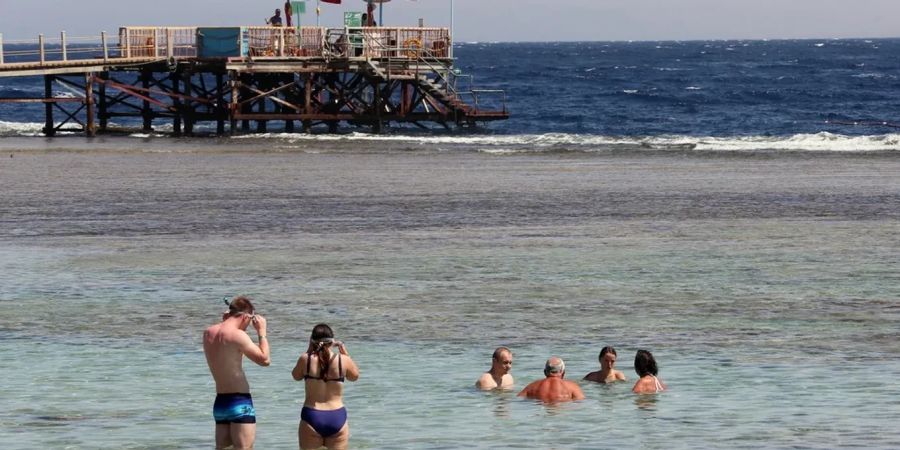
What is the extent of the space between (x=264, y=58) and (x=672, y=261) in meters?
27.9

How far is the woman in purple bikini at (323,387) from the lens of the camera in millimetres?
11575

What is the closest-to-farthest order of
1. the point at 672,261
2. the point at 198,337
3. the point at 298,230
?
the point at 198,337 → the point at 672,261 → the point at 298,230

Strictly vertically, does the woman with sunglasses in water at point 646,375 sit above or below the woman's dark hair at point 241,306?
below

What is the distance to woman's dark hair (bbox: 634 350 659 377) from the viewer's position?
14672 millimetres

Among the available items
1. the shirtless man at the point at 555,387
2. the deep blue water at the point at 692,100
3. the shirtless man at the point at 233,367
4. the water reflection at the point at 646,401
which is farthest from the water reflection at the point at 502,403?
the deep blue water at the point at 692,100

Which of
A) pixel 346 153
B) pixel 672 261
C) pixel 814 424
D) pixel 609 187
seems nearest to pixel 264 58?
pixel 346 153

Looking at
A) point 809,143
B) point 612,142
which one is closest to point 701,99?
point 612,142

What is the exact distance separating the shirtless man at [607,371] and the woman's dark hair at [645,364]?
264mm

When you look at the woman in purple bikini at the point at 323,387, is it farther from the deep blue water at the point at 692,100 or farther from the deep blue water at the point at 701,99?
the deep blue water at the point at 701,99

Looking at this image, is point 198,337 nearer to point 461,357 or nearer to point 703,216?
point 461,357

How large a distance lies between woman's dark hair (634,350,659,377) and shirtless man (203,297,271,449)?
4383mm

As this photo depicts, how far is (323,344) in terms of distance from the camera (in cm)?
1149

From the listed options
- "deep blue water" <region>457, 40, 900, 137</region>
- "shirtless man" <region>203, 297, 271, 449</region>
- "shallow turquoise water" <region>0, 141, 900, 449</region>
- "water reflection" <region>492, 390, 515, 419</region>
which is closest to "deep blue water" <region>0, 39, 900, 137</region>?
"deep blue water" <region>457, 40, 900, 137</region>

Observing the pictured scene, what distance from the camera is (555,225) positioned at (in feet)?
89.5
